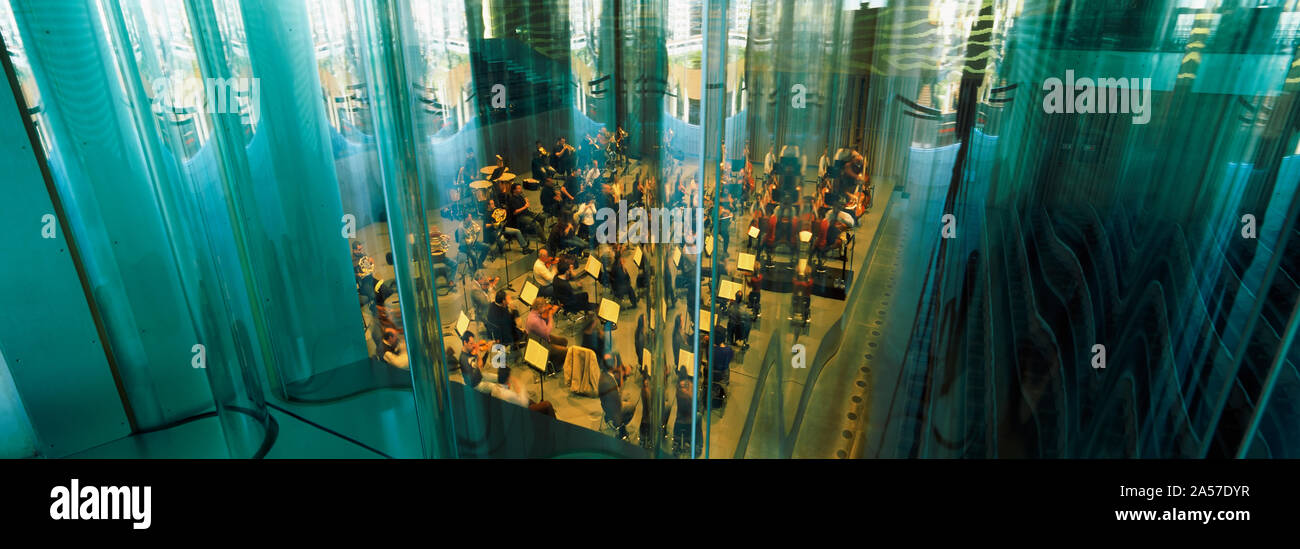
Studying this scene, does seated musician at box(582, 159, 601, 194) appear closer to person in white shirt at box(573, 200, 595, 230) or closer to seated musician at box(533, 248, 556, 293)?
person in white shirt at box(573, 200, 595, 230)

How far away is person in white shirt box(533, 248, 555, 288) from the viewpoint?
2.25 m

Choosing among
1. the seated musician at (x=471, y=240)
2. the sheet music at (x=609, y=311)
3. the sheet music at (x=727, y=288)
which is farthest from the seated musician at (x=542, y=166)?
the sheet music at (x=727, y=288)

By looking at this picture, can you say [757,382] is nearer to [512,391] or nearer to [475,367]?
[512,391]

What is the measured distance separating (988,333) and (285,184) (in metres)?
3.20

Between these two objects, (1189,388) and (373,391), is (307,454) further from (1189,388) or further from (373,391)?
(1189,388)

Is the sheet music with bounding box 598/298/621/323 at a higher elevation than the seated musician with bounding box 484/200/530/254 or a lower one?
lower

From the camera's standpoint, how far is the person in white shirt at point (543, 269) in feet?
7.37

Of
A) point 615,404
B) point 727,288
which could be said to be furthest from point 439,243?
point 727,288

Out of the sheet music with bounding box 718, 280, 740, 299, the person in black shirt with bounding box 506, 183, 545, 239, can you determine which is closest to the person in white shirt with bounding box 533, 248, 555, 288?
the person in black shirt with bounding box 506, 183, 545, 239

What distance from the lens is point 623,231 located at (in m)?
2.00

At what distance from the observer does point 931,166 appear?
310 cm

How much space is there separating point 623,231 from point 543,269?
424 mm

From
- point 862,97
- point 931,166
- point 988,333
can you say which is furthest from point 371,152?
point 988,333

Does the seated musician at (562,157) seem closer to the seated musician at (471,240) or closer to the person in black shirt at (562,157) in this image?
the person in black shirt at (562,157)
